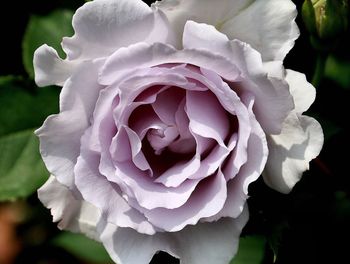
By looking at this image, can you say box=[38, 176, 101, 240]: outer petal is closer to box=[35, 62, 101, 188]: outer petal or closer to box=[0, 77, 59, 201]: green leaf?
box=[35, 62, 101, 188]: outer petal

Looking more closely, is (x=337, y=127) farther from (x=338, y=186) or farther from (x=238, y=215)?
(x=238, y=215)

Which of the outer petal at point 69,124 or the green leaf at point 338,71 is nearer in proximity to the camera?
the outer petal at point 69,124

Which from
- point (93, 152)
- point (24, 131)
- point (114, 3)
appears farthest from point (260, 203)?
point (24, 131)

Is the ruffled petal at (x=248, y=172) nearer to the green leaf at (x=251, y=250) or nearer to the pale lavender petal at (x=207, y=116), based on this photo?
the pale lavender petal at (x=207, y=116)

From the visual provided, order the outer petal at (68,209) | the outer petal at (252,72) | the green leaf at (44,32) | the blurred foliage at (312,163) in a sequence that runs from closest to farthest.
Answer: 1. the outer petal at (252,72)
2. the outer petal at (68,209)
3. the blurred foliage at (312,163)
4. the green leaf at (44,32)

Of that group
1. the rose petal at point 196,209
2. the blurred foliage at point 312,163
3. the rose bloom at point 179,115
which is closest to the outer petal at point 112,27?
the rose bloom at point 179,115

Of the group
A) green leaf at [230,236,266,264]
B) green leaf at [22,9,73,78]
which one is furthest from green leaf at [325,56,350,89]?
green leaf at [22,9,73,78]
